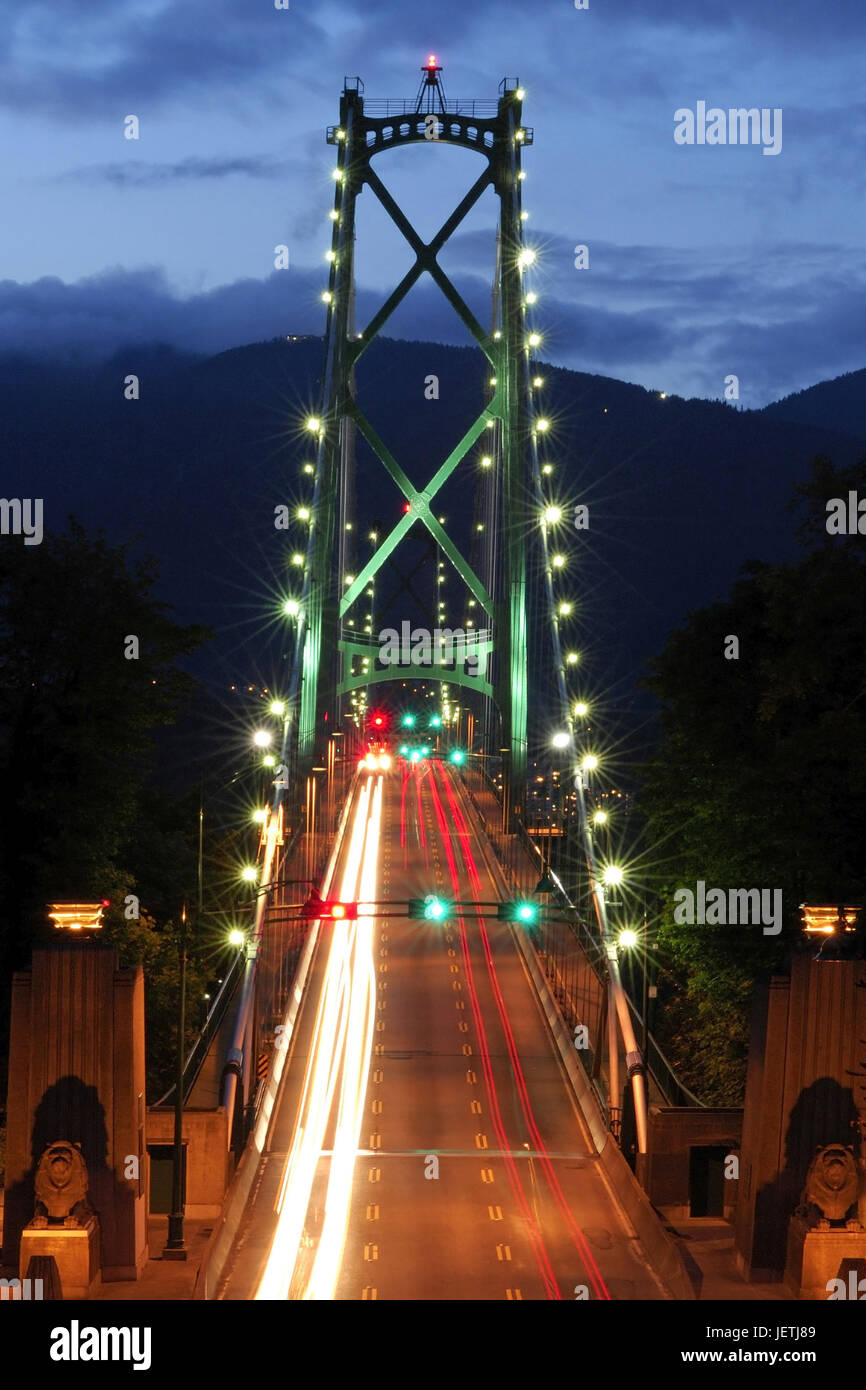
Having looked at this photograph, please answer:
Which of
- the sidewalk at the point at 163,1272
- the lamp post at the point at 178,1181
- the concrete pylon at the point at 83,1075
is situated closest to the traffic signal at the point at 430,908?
the lamp post at the point at 178,1181

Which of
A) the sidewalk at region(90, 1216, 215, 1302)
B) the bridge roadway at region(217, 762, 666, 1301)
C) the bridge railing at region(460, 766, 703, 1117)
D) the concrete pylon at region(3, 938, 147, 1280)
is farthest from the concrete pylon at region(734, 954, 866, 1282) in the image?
the concrete pylon at region(3, 938, 147, 1280)

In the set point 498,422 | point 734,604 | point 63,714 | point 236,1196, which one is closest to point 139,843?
point 63,714

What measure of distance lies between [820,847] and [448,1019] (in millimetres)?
15639

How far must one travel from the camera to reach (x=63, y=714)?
122ft

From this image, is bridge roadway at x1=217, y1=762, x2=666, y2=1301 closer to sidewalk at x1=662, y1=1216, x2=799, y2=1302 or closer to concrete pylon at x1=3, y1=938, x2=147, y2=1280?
sidewalk at x1=662, y1=1216, x2=799, y2=1302

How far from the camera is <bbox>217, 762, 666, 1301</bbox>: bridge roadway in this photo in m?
27.6

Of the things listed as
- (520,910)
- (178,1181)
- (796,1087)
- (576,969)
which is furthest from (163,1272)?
(576,969)

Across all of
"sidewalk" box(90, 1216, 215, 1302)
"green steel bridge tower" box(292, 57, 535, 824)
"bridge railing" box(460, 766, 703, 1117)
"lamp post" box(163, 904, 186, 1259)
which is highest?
"green steel bridge tower" box(292, 57, 535, 824)

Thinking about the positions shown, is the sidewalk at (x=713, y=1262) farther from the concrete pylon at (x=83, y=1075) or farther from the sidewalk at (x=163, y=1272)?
the concrete pylon at (x=83, y=1075)

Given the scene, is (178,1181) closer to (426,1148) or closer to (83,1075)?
(83,1075)

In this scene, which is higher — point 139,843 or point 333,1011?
point 139,843

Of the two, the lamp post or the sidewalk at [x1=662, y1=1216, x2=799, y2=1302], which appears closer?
the sidewalk at [x1=662, y1=1216, x2=799, y2=1302]
